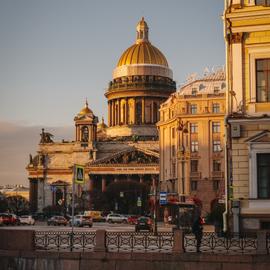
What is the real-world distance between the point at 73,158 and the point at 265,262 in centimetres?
13549

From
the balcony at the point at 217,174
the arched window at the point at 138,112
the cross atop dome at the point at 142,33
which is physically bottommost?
the balcony at the point at 217,174

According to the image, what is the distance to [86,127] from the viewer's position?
158 metres

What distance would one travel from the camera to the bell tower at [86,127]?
511 ft

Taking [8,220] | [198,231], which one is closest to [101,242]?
[198,231]

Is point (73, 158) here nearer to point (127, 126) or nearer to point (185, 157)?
point (127, 126)

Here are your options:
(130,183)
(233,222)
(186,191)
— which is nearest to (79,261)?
(233,222)

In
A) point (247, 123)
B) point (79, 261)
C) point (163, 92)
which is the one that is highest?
point (163, 92)

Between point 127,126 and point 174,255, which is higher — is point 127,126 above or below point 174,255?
above

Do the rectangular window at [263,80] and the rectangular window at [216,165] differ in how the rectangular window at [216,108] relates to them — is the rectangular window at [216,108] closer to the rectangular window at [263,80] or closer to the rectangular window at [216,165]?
the rectangular window at [216,165]

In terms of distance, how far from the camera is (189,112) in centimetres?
10000

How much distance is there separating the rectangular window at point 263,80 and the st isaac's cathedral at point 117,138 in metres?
115

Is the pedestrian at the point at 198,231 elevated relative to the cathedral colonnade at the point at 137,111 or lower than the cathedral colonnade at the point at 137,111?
lower

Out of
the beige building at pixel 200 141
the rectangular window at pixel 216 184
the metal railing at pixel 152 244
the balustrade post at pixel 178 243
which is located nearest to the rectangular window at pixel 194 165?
the beige building at pixel 200 141

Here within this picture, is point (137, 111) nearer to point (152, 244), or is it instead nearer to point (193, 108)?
point (193, 108)
